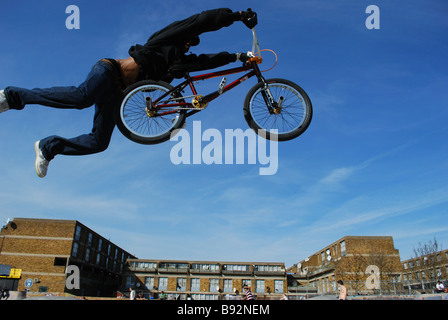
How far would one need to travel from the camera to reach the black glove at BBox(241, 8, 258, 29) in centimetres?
601

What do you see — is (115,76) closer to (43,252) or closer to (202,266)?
(43,252)

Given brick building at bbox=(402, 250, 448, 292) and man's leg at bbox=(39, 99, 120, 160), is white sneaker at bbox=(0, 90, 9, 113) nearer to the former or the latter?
man's leg at bbox=(39, 99, 120, 160)

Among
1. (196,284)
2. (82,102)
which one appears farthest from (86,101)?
(196,284)

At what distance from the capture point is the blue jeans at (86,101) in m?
5.41

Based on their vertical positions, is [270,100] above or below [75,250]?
below

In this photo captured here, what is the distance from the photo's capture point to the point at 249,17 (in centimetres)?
603

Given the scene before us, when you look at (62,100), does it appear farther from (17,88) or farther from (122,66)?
(122,66)

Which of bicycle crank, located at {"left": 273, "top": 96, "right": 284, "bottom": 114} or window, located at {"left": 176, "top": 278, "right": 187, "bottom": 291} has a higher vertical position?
bicycle crank, located at {"left": 273, "top": 96, "right": 284, "bottom": 114}

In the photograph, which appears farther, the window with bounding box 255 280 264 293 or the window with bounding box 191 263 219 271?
the window with bounding box 191 263 219 271

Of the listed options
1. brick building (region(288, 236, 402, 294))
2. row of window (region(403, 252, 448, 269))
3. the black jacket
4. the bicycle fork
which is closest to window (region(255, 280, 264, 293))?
brick building (region(288, 236, 402, 294))

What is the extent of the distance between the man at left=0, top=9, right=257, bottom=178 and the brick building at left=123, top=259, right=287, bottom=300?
67108 millimetres

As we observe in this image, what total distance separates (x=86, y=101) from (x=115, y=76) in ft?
2.21

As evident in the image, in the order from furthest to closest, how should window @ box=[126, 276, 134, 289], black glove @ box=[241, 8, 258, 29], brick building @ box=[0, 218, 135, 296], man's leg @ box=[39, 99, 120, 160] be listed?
Answer: window @ box=[126, 276, 134, 289], brick building @ box=[0, 218, 135, 296], black glove @ box=[241, 8, 258, 29], man's leg @ box=[39, 99, 120, 160]
